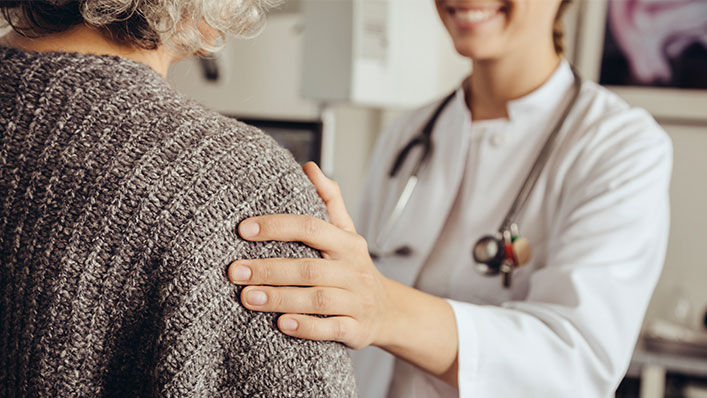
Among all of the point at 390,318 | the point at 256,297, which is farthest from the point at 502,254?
the point at 256,297

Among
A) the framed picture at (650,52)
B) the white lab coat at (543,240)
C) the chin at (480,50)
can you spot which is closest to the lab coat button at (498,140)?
the white lab coat at (543,240)

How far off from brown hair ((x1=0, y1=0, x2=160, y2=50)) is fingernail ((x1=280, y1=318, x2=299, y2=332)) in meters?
0.28

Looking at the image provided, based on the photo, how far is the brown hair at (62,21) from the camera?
1.97ft

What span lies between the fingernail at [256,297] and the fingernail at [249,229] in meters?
0.05

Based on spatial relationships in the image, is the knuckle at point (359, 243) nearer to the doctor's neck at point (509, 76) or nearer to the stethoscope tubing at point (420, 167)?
the stethoscope tubing at point (420, 167)

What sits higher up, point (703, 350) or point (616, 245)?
point (616, 245)

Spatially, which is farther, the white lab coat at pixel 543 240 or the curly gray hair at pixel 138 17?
the white lab coat at pixel 543 240

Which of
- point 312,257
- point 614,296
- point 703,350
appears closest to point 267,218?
point 312,257

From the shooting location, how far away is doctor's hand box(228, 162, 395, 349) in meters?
0.57

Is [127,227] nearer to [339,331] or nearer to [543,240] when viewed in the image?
[339,331]

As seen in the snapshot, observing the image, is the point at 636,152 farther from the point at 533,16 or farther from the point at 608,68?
the point at 608,68

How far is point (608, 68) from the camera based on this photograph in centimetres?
234

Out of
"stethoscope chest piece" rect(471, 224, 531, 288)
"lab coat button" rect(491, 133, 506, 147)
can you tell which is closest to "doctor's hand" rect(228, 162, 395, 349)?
"stethoscope chest piece" rect(471, 224, 531, 288)

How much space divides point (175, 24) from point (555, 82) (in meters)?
0.79
